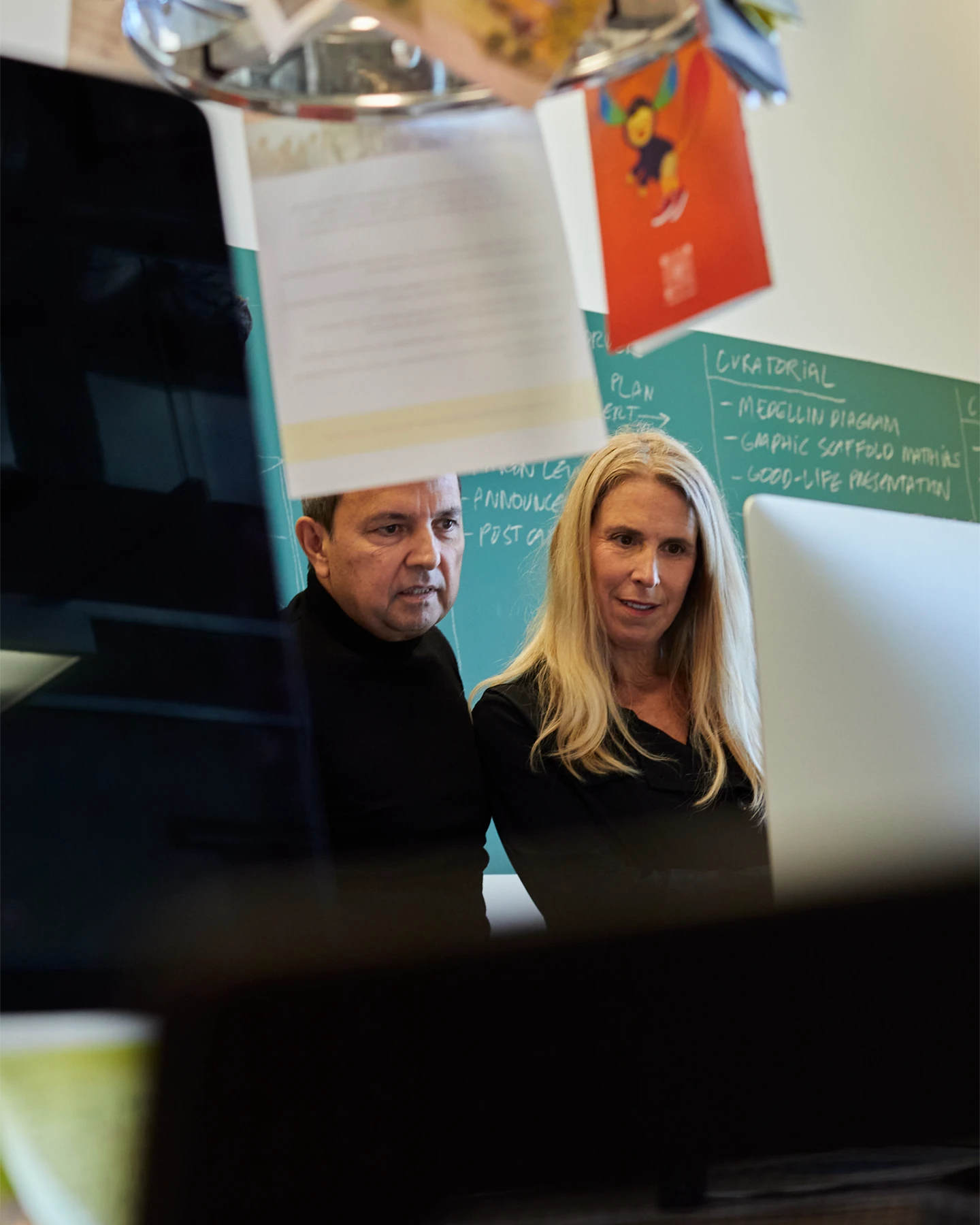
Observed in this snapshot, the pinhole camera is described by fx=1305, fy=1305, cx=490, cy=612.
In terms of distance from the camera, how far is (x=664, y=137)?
800mm

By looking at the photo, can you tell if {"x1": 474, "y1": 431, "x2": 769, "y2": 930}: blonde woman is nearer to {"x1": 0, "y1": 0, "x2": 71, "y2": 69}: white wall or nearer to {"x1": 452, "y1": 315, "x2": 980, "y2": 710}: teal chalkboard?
{"x1": 452, "y1": 315, "x2": 980, "y2": 710}: teal chalkboard

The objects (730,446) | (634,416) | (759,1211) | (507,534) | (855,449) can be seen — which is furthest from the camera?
(855,449)

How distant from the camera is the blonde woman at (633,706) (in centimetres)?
160

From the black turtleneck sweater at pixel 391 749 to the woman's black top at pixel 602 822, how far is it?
0.24ft

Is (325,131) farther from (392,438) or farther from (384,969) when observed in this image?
(384,969)

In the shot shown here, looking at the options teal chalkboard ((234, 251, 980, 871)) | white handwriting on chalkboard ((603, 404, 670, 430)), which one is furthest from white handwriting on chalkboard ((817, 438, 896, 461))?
white handwriting on chalkboard ((603, 404, 670, 430))

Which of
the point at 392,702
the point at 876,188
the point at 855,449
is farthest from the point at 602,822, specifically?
the point at 876,188

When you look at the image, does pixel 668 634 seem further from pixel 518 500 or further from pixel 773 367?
pixel 773 367

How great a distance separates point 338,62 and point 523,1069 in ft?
2.36

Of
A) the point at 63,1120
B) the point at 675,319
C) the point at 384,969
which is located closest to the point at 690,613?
the point at 675,319

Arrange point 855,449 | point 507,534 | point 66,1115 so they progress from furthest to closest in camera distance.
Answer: point 855,449, point 507,534, point 66,1115

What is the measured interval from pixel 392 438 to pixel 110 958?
32 centimetres

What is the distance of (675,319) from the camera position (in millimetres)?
774

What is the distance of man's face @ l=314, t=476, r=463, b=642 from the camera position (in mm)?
1475
